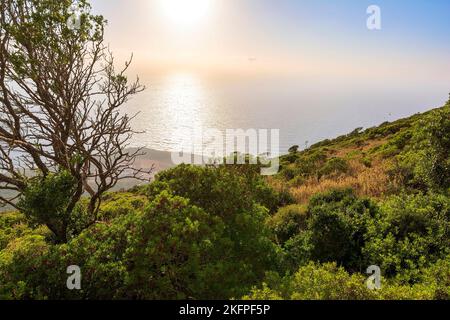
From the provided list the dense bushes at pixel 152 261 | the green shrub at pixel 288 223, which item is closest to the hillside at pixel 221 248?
the dense bushes at pixel 152 261

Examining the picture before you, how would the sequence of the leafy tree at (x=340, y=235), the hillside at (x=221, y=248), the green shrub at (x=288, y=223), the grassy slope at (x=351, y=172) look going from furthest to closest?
the grassy slope at (x=351, y=172)
the green shrub at (x=288, y=223)
the leafy tree at (x=340, y=235)
the hillside at (x=221, y=248)

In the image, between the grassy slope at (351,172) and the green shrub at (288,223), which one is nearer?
the green shrub at (288,223)

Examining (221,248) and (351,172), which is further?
(351,172)

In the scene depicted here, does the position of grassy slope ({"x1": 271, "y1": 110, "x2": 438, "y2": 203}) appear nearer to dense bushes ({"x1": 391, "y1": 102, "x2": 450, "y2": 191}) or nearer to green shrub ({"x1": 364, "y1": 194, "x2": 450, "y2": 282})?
dense bushes ({"x1": 391, "y1": 102, "x2": 450, "y2": 191})

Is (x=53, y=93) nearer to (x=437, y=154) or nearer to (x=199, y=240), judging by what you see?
(x=199, y=240)

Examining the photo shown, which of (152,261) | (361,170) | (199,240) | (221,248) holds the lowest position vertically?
(152,261)

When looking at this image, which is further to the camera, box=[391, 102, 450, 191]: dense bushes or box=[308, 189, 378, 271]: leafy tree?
box=[391, 102, 450, 191]: dense bushes

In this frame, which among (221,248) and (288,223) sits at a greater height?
(221,248)

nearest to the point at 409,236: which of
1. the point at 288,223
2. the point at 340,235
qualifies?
the point at 340,235

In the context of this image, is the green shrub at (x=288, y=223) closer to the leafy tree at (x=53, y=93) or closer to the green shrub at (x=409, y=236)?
the green shrub at (x=409, y=236)

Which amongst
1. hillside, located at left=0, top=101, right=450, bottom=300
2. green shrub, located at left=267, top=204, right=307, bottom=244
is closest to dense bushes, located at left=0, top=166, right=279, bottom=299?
hillside, located at left=0, top=101, right=450, bottom=300

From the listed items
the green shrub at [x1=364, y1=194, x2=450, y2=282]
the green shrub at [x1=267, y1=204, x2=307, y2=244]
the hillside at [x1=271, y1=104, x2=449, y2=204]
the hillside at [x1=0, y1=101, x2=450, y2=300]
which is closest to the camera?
the hillside at [x1=0, y1=101, x2=450, y2=300]

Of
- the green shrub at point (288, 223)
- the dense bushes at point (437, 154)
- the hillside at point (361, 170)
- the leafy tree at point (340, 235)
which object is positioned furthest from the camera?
the hillside at point (361, 170)

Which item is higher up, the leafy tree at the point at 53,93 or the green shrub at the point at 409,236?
the leafy tree at the point at 53,93
